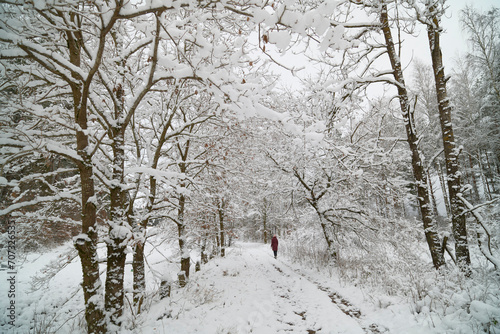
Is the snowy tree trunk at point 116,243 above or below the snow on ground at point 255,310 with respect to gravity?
above

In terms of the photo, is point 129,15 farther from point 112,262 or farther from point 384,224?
point 384,224

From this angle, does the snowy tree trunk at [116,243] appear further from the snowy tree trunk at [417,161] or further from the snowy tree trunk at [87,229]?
the snowy tree trunk at [417,161]

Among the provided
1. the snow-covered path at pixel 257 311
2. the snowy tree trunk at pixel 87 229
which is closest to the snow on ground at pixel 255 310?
the snow-covered path at pixel 257 311

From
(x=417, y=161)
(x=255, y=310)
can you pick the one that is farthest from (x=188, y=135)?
(x=417, y=161)

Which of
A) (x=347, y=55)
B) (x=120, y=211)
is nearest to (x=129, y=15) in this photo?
(x=120, y=211)

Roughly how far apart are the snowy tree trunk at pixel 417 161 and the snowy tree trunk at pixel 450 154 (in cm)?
35

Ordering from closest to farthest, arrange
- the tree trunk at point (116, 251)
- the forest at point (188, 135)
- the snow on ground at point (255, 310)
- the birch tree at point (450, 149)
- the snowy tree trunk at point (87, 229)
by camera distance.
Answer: the forest at point (188, 135)
the snowy tree trunk at point (87, 229)
the tree trunk at point (116, 251)
the snow on ground at point (255, 310)
the birch tree at point (450, 149)

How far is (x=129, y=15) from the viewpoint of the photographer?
2344 millimetres

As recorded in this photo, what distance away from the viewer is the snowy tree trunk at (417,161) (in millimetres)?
4609

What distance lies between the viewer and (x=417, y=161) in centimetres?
477

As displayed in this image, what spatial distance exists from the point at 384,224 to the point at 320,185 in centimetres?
269

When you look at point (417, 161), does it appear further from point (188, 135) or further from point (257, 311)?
point (188, 135)

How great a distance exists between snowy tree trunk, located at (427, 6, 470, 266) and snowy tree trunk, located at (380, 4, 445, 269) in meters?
0.35

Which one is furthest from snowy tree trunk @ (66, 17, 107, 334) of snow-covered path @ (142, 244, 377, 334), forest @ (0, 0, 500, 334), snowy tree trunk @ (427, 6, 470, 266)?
snowy tree trunk @ (427, 6, 470, 266)
